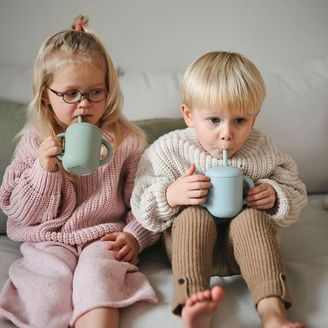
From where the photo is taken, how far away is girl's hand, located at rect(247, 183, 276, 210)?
3.41 feet

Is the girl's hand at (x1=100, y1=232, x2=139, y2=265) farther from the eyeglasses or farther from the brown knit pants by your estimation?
the eyeglasses

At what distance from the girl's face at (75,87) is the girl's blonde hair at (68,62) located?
2 cm

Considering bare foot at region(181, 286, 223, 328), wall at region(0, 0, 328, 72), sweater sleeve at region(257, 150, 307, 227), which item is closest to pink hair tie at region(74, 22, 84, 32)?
wall at region(0, 0, 328, 72)

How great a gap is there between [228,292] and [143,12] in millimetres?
975

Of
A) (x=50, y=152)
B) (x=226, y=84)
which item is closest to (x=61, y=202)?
(x=50, y=152)

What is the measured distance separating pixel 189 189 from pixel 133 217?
25cm

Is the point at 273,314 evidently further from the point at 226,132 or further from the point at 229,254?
the point at 226,132

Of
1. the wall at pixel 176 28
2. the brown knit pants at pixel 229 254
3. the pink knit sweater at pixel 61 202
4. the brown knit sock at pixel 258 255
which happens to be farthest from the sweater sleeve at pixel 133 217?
the wall at pixel 176 28

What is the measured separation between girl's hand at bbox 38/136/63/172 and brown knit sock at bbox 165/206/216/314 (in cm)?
29

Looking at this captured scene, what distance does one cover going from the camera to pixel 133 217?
47.7 inches

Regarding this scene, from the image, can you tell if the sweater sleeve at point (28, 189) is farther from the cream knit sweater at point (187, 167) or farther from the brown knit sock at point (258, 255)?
the brown knit sock at point (258, 255)

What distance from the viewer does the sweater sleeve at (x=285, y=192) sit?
1075 millimetres

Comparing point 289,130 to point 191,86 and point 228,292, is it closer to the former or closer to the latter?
point 191,86

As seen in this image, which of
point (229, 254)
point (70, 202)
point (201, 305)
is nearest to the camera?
point (201, 305)
